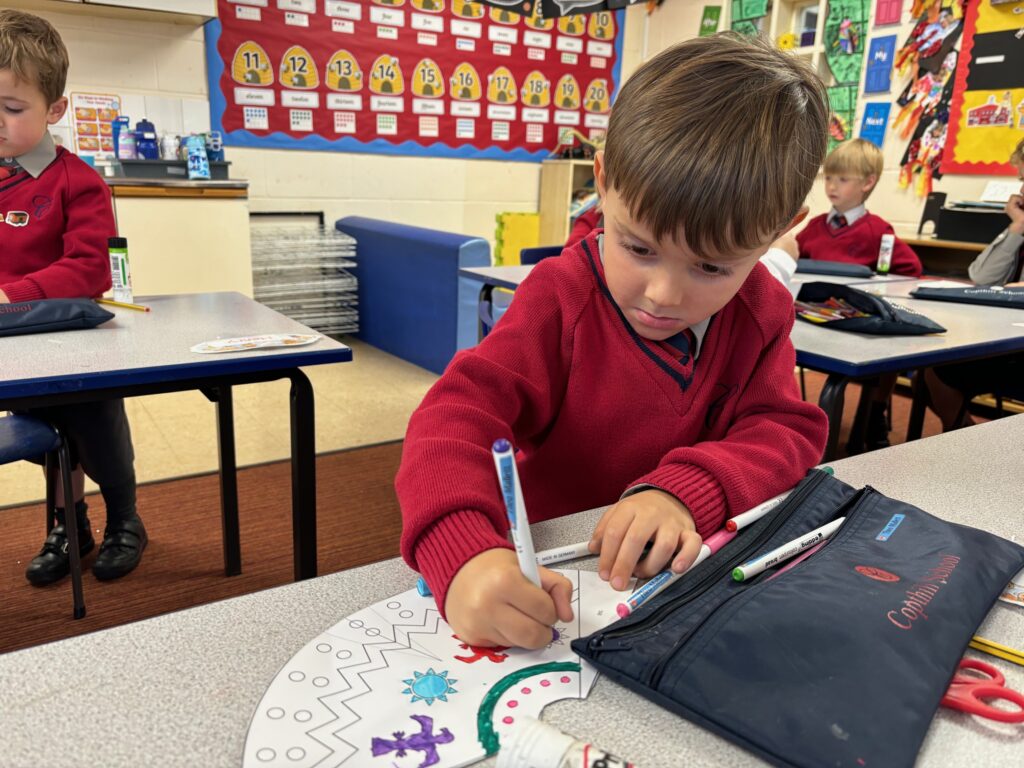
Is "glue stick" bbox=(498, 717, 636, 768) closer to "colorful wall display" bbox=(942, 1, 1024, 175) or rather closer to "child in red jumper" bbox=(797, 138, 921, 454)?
"child in red jumper" bbox=(797, 138, 921, 454)

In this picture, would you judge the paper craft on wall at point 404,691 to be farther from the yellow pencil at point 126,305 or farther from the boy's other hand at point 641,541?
the yellow pencil at point 126,305

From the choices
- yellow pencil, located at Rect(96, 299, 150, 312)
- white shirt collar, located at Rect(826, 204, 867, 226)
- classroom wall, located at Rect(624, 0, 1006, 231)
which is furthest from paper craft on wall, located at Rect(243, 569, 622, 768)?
classroom wall, located at Rect(624, 0, 1006, 231)

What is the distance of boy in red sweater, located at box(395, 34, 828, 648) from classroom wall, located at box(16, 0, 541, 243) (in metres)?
3.37

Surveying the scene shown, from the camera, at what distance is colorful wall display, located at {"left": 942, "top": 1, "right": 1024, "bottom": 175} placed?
3.29m

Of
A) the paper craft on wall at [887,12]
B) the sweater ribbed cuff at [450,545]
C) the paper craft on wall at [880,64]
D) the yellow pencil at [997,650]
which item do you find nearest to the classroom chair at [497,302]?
the sweater ribbed cuff at [450,545]

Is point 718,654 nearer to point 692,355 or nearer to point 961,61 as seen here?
point 692,355

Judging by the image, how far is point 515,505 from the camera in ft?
1.38

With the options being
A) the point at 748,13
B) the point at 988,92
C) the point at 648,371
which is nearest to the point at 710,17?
A: the point at 748,13

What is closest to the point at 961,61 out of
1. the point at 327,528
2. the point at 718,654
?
the point at 327,528

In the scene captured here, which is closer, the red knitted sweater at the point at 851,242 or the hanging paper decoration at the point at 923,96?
the red knitted sweater at the point at 851,242

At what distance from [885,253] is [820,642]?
257 centimetres

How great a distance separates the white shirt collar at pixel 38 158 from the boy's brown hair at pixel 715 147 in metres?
1.41

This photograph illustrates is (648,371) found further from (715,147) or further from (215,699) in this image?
(215,699)

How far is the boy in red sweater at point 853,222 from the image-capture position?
2.78 m
